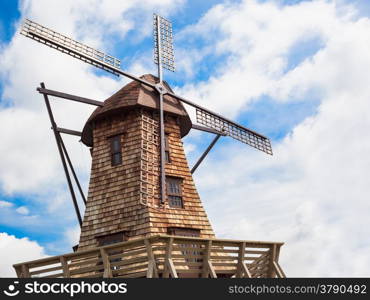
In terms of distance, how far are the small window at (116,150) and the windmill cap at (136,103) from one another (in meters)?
1.04

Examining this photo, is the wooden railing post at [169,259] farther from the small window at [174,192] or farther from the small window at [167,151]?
the small window at [167,151]

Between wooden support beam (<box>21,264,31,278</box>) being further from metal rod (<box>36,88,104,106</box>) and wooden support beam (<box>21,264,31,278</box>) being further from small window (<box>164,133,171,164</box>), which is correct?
metal rod (<box>36,88,104,106</box>)

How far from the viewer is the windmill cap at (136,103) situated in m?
18.5

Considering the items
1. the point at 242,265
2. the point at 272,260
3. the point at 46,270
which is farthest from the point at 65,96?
the point at 272,260

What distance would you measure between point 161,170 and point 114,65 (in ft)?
16.2

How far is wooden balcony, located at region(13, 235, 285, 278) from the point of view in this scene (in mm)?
13188

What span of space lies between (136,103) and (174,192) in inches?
139

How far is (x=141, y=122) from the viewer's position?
1827 centimetres

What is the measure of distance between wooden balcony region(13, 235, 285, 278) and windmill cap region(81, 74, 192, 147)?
6.02 meters

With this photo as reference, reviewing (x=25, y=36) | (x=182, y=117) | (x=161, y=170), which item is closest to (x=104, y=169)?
(x=161, y=170)

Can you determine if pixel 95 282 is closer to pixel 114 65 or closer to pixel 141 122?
pixel 141 122

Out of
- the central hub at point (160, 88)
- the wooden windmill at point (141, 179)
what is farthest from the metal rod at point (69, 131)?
the central hub at point (160, 88)

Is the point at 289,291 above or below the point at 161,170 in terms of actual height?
below

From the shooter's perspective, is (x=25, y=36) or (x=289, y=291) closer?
(x=289, y=291)
